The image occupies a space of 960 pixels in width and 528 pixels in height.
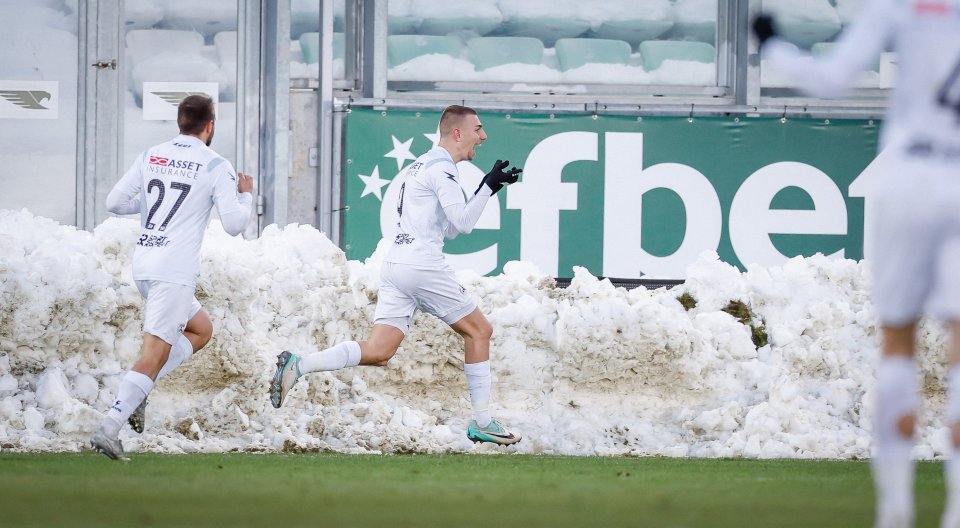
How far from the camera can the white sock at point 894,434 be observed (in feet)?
15.6

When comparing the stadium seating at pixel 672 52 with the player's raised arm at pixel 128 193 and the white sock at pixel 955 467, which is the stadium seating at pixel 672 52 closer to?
the player's raised arm at pixel 128 193

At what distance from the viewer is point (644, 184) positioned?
1361 centimetres

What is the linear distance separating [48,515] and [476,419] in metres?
4.55

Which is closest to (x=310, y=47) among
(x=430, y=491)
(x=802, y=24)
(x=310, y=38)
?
(x=310, y=38)

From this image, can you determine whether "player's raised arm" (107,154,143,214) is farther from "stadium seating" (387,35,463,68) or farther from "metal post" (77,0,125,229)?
"stadium seating" (387,35,463,68)

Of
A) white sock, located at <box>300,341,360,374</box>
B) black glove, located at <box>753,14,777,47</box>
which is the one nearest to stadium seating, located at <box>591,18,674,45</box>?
white sock, located at <box>300,341,360,374</box>

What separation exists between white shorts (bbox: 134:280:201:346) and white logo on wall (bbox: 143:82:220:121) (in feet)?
15.5

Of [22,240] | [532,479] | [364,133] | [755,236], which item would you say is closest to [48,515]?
[532,479]

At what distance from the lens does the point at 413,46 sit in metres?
13.5

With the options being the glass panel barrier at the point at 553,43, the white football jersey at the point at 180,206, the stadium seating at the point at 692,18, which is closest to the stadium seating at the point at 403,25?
the glass panel barrier at the point at 553,43

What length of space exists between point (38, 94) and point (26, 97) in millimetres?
107

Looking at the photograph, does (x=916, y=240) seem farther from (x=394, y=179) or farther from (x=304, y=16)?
(x=304, y=16)

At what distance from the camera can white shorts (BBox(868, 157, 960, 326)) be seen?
4.70 m

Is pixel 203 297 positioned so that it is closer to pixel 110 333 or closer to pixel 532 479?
pixel 110 333
